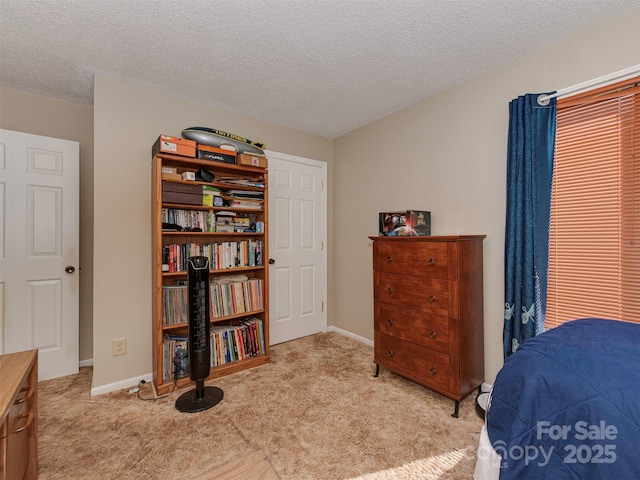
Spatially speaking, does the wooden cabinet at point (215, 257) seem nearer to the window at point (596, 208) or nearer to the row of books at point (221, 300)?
the row of books at point (221, 300)

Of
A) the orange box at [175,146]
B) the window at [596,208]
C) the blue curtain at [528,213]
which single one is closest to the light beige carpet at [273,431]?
the blue curtain at [528,213]

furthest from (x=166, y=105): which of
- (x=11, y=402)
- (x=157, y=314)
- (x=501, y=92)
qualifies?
(x=501, y=92)

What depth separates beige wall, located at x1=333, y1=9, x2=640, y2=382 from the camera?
70.3 inches

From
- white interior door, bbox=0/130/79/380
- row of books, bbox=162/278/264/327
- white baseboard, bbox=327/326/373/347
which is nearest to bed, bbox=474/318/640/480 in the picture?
row of books, bbox=162/278/264/327

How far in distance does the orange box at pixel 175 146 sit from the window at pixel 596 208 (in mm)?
2656

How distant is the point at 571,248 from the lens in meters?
1.86

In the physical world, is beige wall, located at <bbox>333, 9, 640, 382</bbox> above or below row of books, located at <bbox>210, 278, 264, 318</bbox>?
above

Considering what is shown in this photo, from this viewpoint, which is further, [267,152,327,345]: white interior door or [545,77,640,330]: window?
[267,152,327,345]: white interior door

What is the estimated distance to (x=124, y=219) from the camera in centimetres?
237

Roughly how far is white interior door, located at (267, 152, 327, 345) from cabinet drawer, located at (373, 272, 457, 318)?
1.20m

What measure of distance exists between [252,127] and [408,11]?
1.92m

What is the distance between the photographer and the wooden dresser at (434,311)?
6.44 ft

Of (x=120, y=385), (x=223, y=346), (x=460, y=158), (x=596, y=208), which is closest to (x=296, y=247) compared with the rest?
(x=223, y=346)

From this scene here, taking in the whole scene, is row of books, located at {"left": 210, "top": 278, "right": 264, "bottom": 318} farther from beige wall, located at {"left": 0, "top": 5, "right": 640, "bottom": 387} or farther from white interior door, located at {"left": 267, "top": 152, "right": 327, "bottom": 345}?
beige wall, located at {"left": 0, "top": 5, "right": 640, "bottom": 387}
